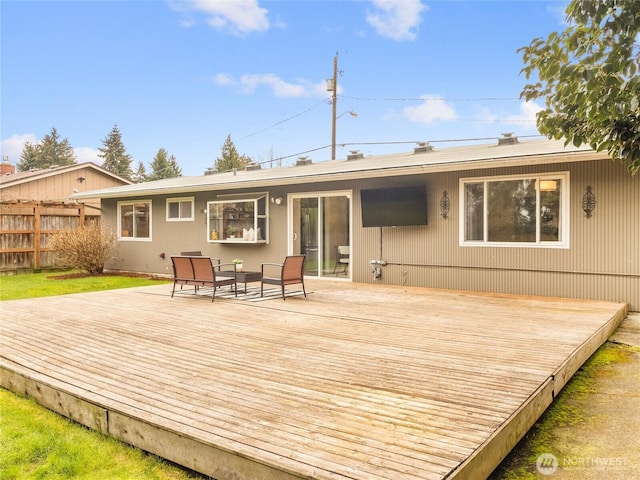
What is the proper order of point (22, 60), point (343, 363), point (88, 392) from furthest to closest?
point (22, 60), point (343, 363), point (88, 392)

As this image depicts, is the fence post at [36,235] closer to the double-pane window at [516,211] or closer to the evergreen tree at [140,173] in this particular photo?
the double-pane window at [516,211]

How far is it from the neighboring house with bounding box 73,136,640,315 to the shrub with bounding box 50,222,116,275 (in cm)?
246

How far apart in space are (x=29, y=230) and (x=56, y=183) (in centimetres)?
757

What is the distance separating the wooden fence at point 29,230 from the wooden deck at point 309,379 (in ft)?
27.5

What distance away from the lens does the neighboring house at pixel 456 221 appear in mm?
6609

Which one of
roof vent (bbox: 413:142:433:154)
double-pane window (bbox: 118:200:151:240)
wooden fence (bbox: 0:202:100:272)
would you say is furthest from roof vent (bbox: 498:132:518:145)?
wooden fence (bbox: 0:202:100:272)

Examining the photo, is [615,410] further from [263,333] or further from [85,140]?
[85,140]

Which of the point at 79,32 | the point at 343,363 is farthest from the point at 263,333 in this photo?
the point at 79,32

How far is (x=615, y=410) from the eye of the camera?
3.08 metres

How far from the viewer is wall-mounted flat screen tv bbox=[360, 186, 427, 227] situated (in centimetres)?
811

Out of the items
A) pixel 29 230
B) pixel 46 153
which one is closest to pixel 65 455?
pixel 29 230

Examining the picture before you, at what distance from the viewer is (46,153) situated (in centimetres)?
4728

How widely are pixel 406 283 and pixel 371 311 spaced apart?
284 centimetres

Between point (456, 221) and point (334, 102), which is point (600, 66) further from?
point (334, 102)
